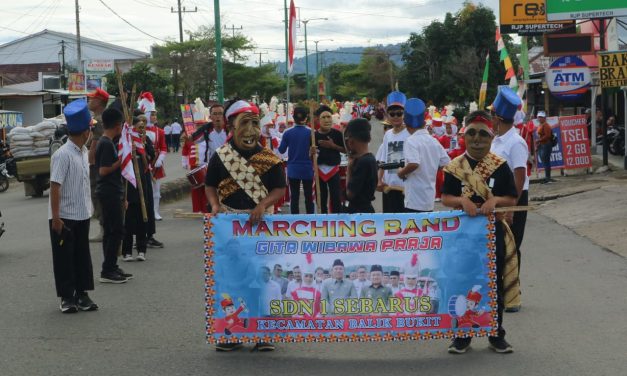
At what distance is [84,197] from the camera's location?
8.39 meters

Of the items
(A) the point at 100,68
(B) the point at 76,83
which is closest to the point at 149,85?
(B) the point at 76,83

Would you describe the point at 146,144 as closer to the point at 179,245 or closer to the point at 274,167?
the point at 179,245

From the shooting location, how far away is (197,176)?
1370 cm

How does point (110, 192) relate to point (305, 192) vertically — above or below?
above

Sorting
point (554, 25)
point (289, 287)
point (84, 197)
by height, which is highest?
point (554, 25)

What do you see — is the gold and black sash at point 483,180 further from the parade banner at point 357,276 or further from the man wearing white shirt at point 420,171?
the man wearing white shirt at point 420,171

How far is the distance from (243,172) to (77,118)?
214 cm

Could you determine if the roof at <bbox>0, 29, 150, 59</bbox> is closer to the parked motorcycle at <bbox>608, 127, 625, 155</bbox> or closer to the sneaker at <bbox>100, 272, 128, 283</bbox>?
the parked motorcycle at <bbox>608, 127, 625, 155</bbox>

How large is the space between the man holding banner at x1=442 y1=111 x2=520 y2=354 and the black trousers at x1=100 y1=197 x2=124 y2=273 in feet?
14.0

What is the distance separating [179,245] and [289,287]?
6.64 m

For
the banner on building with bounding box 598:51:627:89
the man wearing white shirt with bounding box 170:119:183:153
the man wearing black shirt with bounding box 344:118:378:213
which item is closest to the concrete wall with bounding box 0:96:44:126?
the man wearing white shirt with bounding box 170:119:183:153

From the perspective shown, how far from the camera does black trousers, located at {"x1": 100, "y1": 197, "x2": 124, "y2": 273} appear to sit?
9.72 meters

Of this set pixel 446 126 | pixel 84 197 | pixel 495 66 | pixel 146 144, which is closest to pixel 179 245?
pixel 146 144

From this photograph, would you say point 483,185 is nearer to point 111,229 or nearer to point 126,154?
point 111,229
